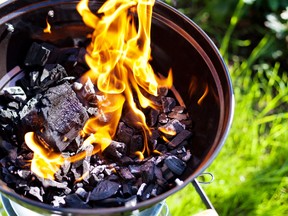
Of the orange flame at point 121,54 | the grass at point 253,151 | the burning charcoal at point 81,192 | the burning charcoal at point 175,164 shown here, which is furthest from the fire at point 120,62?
the grass at point 253,151

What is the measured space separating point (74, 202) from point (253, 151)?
119 cm

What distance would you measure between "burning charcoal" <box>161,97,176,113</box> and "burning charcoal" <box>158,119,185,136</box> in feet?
0.24

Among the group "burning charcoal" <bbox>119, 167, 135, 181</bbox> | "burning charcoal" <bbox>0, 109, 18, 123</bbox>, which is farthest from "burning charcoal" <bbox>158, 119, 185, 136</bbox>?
"burning charcoal" <bbox>0, 109, 18, 123</bbox>

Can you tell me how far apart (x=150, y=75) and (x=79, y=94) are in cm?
31

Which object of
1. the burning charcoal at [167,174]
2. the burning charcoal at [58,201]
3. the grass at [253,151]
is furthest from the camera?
the grass at [253,151]

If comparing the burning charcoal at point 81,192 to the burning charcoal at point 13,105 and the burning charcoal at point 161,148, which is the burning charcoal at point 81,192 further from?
the burning charcoal at point 13,105

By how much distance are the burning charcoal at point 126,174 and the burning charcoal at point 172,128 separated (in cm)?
22

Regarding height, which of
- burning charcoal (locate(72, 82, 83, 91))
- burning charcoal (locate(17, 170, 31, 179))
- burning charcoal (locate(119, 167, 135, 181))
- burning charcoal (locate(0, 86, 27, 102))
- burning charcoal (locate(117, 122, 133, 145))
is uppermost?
burning charcoal (locate(72, 82, 83, 91))

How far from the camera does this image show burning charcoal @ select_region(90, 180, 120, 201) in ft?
4.63

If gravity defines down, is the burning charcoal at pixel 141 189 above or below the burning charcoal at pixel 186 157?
below

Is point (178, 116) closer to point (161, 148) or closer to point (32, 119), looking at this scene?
point (161, 148)

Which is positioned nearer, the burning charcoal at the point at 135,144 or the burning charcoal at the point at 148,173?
the burning charcoal at the point at 148,173

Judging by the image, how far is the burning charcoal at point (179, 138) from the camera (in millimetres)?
1604

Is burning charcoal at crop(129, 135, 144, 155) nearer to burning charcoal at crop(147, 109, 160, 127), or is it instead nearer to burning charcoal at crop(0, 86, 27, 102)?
burning charcoal at crop(147, 109, 160, 127)
